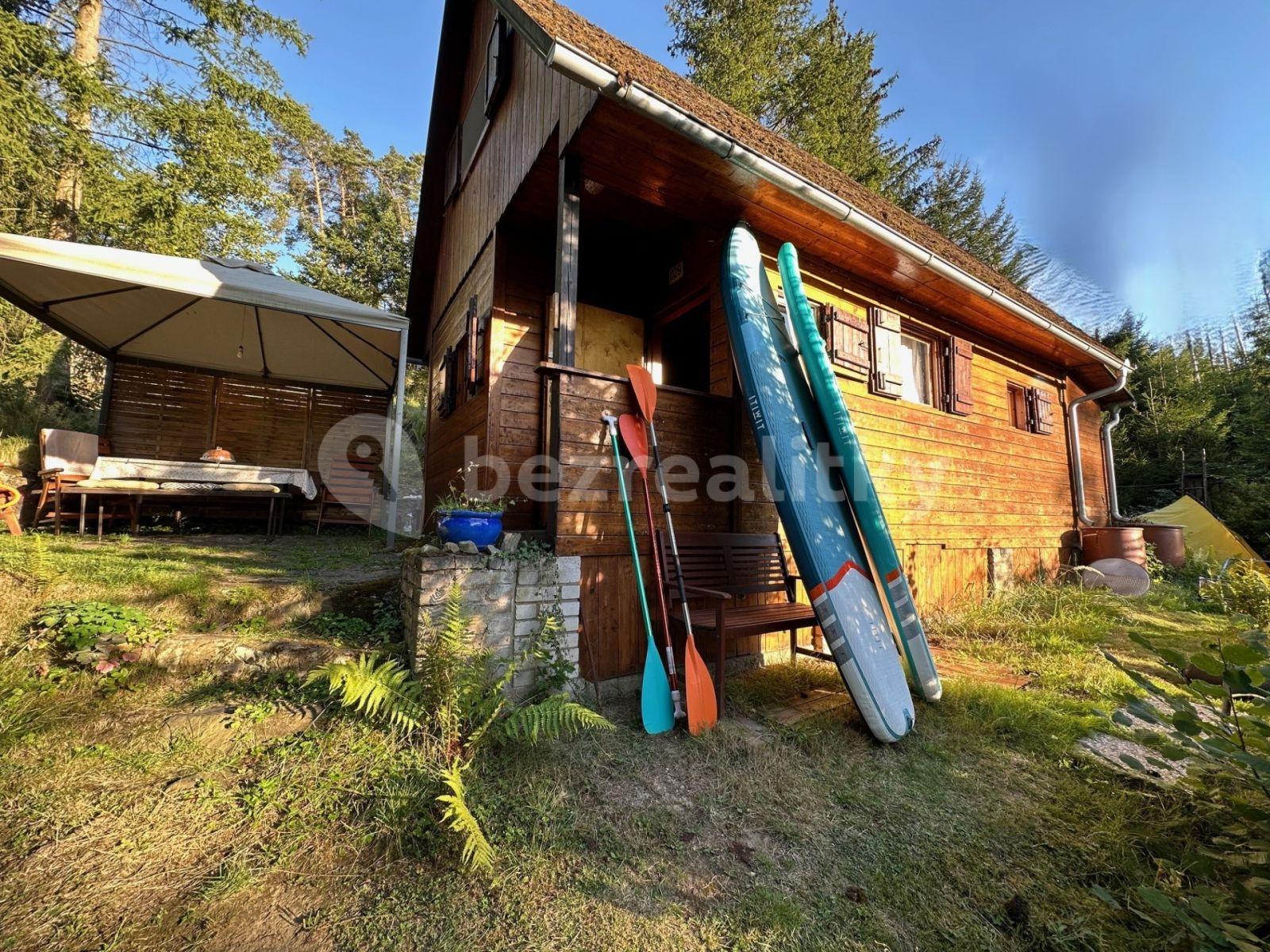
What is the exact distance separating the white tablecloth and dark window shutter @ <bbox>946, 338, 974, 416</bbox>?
721 centimetres

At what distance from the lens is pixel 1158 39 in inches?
452

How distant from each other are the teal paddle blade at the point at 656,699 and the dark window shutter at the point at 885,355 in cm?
339

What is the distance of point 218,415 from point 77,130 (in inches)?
177

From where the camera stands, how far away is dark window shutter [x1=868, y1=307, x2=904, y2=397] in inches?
185

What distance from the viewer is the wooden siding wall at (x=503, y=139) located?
3.36 meters

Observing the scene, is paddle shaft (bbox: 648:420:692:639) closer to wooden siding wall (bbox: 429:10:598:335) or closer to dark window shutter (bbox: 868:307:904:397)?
wooden siding wall (bbox: 429:10:598:335)

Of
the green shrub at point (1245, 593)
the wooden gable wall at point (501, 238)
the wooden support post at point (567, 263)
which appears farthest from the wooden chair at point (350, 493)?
the green shrub at point (1245, 593)

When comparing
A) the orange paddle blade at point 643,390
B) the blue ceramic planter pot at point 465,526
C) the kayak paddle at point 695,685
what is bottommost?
the kayak paddle at point 695,685

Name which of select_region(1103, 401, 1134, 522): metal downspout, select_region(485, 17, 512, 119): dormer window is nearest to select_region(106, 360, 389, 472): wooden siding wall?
select_region(485, 17, 512, 119): dormer window

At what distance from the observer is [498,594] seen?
2.62 meters

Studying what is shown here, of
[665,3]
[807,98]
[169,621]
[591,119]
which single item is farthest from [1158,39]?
[169,621]

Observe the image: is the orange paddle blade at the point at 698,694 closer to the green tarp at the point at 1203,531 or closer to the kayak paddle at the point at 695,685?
the kayak paddle at the point at 695,685

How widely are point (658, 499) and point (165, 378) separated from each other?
7.97 meters

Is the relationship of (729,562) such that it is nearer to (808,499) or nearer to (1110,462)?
(808,499)
